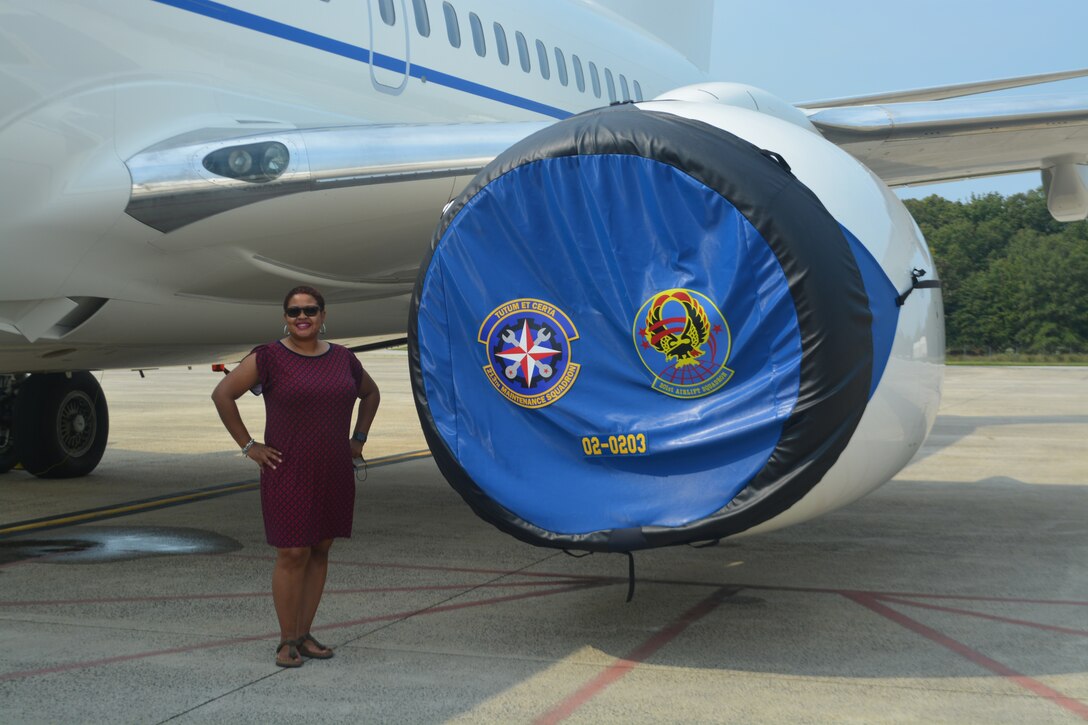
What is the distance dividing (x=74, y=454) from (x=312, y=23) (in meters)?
6.29

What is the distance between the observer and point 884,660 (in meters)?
4.98

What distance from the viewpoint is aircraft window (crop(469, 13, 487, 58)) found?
9.21 m

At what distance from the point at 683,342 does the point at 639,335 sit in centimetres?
19

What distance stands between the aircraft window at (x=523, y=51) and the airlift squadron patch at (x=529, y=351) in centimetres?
530

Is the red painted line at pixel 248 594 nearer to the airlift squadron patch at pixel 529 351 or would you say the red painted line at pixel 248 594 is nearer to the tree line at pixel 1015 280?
the airlift squadron patch at pixel 529 351

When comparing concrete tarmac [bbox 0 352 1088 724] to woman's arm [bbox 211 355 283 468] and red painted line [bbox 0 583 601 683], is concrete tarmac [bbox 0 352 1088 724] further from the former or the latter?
woman's arm [bbox 211 355 283 468]

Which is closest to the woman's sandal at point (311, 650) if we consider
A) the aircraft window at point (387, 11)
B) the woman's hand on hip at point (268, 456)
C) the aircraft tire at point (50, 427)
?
the woman's hand on hip at point (268, 456)

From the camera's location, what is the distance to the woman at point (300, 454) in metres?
4.94

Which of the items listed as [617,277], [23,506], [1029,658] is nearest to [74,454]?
[23,506]

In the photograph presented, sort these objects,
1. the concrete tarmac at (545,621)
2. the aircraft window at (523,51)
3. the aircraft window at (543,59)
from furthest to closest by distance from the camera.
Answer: the aircraft window at (543,59), the aircraft window at (523,51), the concrete tarmac at (545,621)

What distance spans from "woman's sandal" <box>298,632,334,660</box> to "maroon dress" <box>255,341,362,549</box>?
15.3 inches

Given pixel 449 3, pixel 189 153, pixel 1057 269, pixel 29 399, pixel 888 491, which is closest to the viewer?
pixel 189 153

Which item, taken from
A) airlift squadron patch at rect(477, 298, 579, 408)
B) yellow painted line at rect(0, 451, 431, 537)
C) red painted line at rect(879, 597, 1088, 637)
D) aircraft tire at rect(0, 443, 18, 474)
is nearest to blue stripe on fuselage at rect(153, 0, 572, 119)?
airlift squadron patch at rect(477, 298, 579, 408)

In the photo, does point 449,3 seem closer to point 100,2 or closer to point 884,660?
point 100,2
